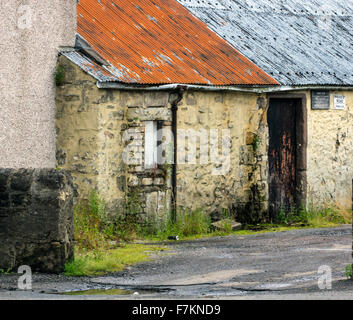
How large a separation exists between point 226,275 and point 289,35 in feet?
31.7

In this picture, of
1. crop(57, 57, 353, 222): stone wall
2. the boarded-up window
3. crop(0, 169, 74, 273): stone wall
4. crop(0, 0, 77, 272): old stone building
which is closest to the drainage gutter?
crop(57, 57, 353, 222): stone wall

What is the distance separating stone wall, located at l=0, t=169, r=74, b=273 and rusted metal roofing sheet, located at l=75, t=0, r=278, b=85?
4061mm

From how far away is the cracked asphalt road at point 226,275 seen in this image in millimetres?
9164

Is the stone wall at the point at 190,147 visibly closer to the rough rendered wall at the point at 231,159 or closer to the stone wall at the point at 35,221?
the rough rendered wall at the point at 231,159

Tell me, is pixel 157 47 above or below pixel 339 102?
above

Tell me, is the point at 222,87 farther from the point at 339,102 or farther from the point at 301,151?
the point at 339,102

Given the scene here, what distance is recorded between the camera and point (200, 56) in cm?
1691

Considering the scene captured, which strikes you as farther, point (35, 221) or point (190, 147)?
point (190, 147)

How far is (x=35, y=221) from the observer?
10414 millimetres

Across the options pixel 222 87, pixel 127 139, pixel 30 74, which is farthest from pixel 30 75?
pixel 222 87

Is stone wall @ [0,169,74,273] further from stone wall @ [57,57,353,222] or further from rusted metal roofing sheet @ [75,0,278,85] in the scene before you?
rusted metal roofing sheet @ [75,0,278,85]

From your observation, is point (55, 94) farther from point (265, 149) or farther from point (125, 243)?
point (265, 149)

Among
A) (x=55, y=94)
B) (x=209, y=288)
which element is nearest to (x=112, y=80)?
(x=55, y=94)

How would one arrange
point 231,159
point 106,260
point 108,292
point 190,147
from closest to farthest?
point 108,292 < point 106,260 < point 190,147 < point 231,159
